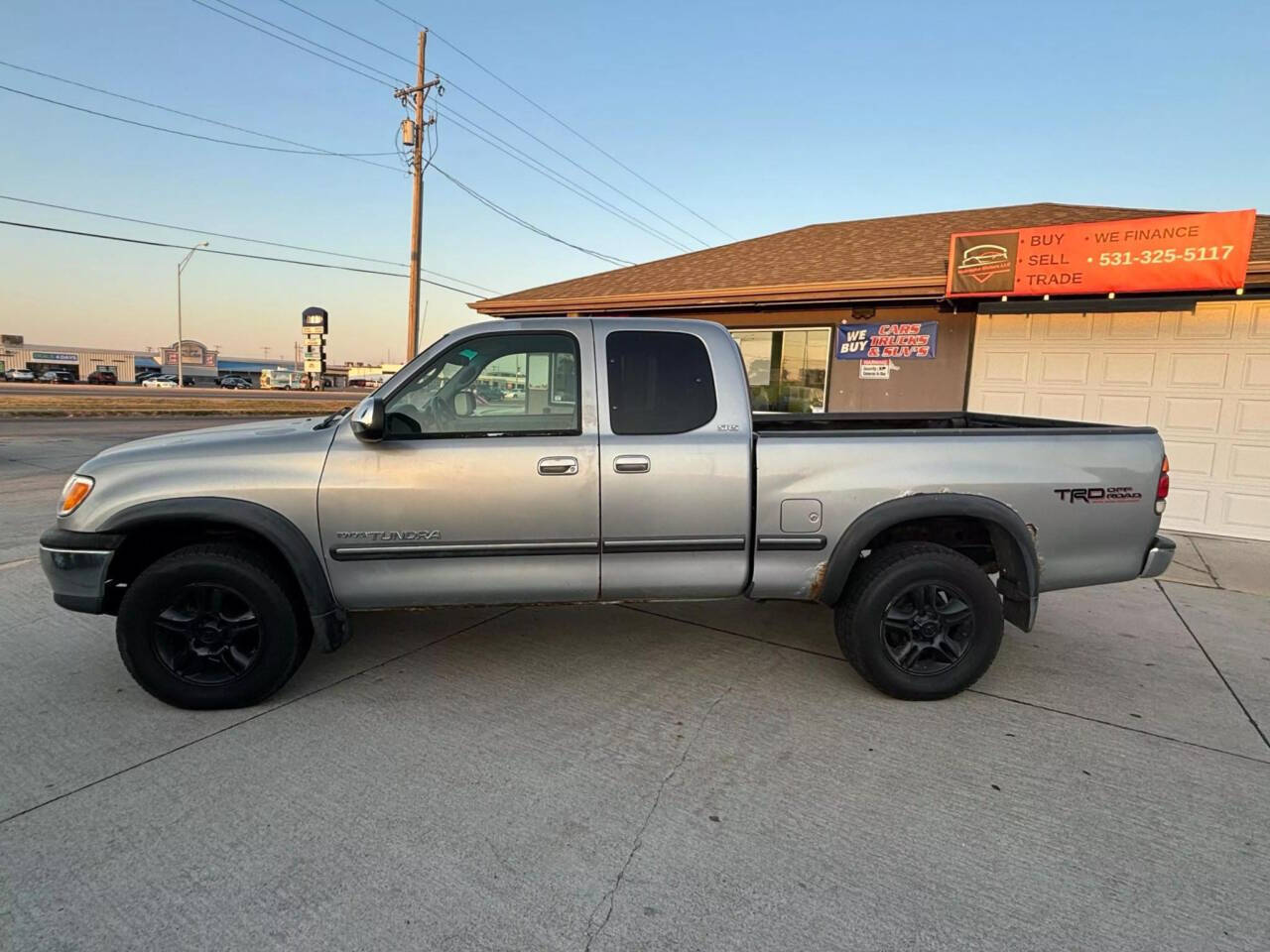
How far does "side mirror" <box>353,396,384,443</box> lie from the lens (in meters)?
3.22

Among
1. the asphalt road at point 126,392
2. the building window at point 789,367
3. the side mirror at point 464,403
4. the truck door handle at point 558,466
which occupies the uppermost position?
the building window at point 789,367

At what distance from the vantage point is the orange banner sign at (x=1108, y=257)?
22.6 ft

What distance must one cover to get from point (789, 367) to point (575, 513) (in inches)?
305

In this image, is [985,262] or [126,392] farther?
[126,392]

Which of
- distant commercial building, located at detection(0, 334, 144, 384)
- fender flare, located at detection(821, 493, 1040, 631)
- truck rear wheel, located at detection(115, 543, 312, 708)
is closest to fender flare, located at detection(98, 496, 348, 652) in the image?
truck rear wheel, located at detection(115, 543, 312, 708)

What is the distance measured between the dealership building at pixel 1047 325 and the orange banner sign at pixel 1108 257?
0.01 m

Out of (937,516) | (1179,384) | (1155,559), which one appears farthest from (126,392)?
(1155,559)

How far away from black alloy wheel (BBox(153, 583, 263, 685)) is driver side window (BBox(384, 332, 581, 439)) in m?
1.15

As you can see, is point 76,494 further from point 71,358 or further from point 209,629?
point 71,358

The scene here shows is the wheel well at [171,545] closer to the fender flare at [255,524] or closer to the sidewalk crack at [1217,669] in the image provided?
the fender flare at [255,524]

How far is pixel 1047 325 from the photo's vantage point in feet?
28.1

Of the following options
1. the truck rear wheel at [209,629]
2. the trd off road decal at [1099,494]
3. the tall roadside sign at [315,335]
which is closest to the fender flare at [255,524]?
the truck rear wheel at [209,629]

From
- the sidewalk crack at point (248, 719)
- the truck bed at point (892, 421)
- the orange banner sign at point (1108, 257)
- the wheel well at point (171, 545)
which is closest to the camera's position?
the sidewalk crack at point (248, 719)

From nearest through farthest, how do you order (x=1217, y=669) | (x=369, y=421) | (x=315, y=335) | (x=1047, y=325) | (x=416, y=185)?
1. (x=369, y=421)
2. (x=1217, y=669)
3. (x=1047, y=325)
4. (x=416, y=185)
5. (x=315, y=335)
